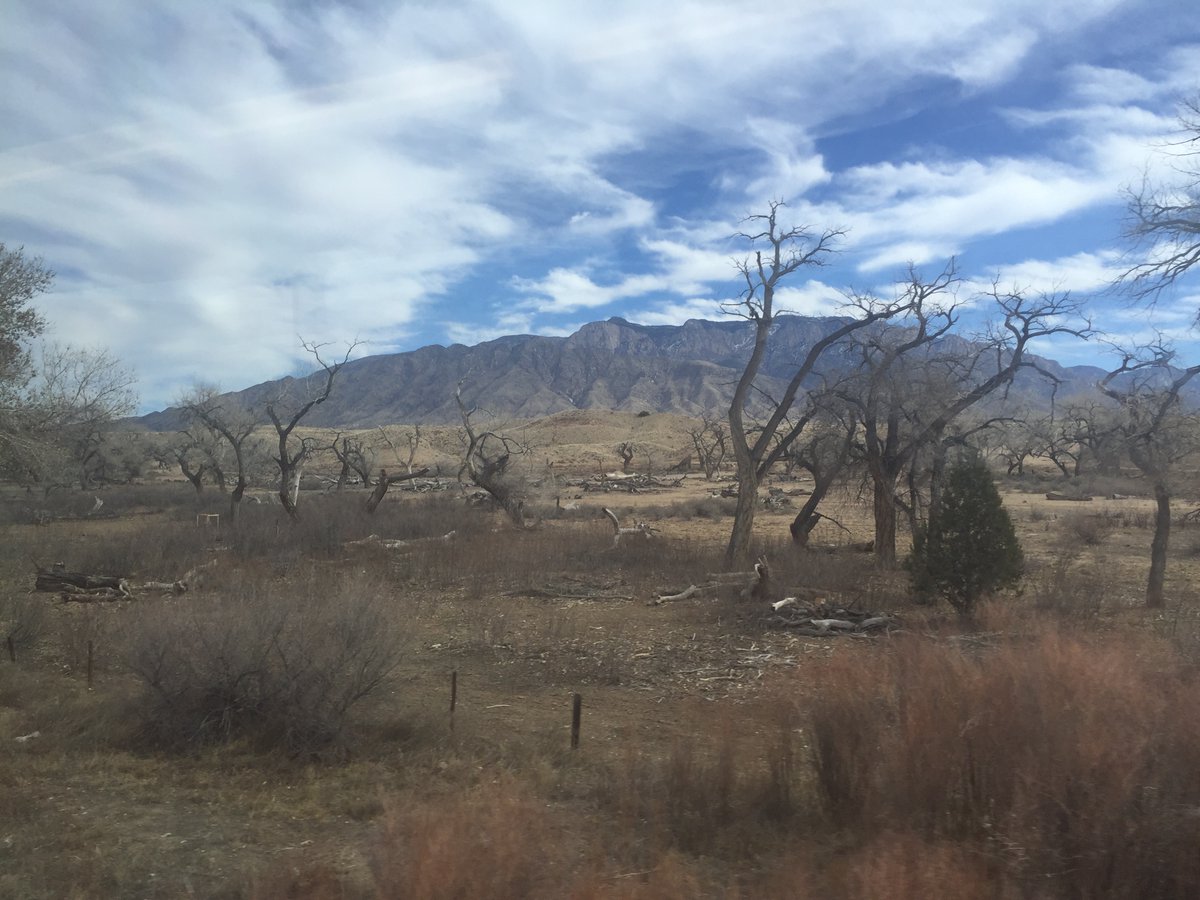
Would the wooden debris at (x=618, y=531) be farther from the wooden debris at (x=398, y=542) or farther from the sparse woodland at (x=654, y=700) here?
Answer: the wooden debris at (x=398, y=542)

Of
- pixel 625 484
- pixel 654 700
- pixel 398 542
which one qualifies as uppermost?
pixel 625 484

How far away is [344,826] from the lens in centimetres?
602

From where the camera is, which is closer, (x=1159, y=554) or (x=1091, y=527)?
(x=1159, y=554)

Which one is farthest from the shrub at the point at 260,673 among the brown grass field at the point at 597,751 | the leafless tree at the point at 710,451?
the leafless tree at the point at 710,451

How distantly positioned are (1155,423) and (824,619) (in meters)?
6.70

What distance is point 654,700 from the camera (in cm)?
948

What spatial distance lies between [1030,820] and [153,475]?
74.7m

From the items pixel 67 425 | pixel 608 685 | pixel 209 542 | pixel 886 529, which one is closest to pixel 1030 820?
pixel 608 685

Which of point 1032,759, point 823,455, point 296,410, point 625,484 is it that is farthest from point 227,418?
point 1032,759

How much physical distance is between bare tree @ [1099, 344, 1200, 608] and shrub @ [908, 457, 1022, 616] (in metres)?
3.17

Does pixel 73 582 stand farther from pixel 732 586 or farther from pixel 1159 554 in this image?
pixel 1159 554

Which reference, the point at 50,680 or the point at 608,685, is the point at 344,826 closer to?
the point at 608,685

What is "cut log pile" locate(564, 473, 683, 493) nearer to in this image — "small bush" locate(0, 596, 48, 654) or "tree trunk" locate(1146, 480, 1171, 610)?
"tree trunk" locate(1146, 480, 1171, 610)

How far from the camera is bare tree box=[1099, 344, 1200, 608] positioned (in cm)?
1393
